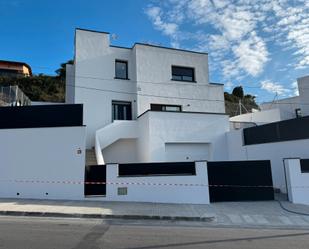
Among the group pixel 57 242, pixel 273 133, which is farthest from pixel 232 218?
pixel 273 133

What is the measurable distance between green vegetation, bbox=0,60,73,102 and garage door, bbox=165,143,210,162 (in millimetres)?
25631

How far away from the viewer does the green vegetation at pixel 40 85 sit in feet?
126

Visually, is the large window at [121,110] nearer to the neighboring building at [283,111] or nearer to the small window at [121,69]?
the small window at [121,69]

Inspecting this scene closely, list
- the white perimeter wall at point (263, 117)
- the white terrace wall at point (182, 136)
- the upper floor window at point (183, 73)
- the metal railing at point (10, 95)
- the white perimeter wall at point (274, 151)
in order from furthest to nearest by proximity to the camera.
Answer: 1. the white perimeter wall at point (263, 117)
2. the upper floor window at point (183, 73)
3. the metal railing at point (10, 95)
4. the white terrace wall at point (182, 136)
5. the white perimeter wall at point (274, 151)

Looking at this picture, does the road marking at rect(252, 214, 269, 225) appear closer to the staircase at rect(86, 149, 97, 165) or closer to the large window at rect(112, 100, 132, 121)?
the staircase at rect(86, 149, 97, 165)

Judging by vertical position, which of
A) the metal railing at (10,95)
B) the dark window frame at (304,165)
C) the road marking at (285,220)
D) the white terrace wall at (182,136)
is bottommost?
the road marking at (285,220)

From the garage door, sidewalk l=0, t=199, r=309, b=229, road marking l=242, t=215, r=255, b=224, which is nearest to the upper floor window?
the garage door

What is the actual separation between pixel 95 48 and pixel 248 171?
1347 centimetres

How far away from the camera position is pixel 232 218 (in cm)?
907

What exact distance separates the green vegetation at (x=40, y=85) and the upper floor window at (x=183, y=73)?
72.6 ft

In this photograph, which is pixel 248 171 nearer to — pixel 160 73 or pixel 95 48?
pixel 160 73

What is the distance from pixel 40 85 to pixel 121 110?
82.6 ft

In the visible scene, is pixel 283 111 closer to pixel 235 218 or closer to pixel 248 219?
pixel 248 219

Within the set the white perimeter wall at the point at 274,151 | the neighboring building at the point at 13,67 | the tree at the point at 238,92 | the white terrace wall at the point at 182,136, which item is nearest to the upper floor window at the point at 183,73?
the white terrace wall at the point at 182,136
